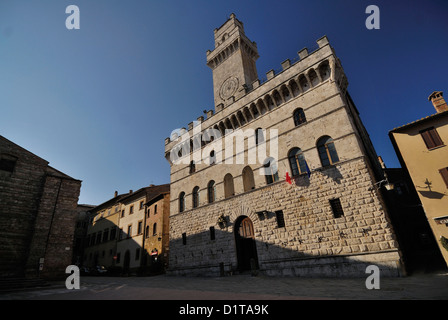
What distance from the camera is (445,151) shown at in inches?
440

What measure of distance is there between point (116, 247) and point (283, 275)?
26.4 meters

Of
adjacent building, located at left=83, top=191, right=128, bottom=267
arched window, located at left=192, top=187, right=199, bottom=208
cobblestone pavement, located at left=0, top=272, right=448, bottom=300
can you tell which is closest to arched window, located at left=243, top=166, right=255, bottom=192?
arched window, located at left=192, top=187, right=199, bottom=208

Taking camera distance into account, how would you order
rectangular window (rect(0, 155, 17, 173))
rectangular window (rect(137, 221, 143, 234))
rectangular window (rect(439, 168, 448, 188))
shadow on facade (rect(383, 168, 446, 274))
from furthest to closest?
rectangular window (rect(137, 221, 143, 234)), rectangular window (rect(0, 155, 17, 173)), shadow on facade (rect(383, 168, 446, 274)), rectangular window (rect(439, 168, 448, 188))

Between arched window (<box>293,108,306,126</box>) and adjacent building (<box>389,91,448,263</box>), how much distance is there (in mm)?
5048

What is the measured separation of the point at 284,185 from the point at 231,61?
15.1 meters

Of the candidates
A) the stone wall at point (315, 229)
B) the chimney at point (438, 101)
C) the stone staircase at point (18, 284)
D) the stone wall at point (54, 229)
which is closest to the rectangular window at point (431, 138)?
the chimney at point (438, 101)

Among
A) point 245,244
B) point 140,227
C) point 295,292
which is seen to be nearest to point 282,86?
point 245,244

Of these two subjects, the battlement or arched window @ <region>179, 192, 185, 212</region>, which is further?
arched window @ <region>179, 192, 185, 212</region>

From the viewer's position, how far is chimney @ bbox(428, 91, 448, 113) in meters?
Answer: 13.3

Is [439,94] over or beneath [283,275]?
over

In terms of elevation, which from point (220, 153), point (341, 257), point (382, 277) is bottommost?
point (382, 277)

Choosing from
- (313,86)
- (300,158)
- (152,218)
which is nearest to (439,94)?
(313,86)

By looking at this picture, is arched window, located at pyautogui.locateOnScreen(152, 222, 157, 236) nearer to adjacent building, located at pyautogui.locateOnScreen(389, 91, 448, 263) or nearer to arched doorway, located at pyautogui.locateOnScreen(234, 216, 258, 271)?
arched doorway, located at pyautogui.locateOnScreen(234, 216, 258, 271)

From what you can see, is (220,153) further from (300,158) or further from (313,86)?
(313,86)
